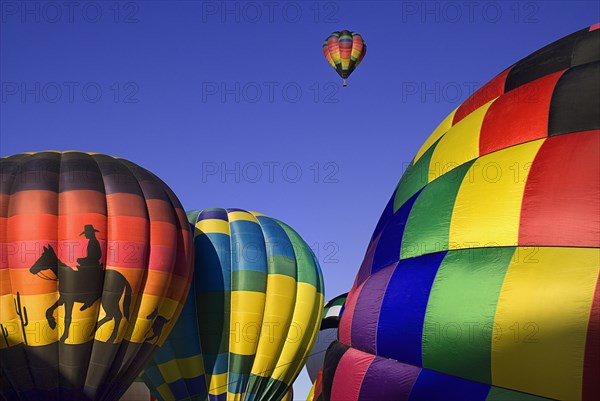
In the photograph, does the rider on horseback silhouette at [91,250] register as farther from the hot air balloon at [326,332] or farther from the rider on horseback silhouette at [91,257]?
the hot air balloon at [326,332]

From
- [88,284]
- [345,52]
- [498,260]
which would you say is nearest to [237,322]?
[88,284]

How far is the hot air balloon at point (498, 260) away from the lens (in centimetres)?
481

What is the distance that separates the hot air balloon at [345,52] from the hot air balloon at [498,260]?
12426mm

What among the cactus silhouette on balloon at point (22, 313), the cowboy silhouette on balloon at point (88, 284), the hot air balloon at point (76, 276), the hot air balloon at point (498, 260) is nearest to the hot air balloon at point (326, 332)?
the hot air balloon at point (76, 276)

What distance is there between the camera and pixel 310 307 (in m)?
15.1

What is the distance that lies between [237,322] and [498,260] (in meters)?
9.52

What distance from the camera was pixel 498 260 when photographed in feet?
17.0

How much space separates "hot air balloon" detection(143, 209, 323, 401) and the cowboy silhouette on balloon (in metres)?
2.62

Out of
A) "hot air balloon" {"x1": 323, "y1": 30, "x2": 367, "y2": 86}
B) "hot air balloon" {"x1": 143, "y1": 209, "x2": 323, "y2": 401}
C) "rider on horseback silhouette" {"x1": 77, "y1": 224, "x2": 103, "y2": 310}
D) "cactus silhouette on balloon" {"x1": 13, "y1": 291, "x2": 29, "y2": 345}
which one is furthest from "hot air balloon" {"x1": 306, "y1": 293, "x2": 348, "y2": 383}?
"cactus silhouette on balloon" {"x1": 13, "y1": 291, "x2": 29, "y2": 345}

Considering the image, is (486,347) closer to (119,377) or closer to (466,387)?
(466,387)

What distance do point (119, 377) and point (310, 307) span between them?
14.0ft

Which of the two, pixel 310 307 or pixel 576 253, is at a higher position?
pixel 576 253

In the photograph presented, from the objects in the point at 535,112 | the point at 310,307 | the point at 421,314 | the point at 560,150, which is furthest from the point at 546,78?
the point at 310,307

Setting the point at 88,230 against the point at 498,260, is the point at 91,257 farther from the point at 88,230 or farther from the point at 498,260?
the point at 498,260
